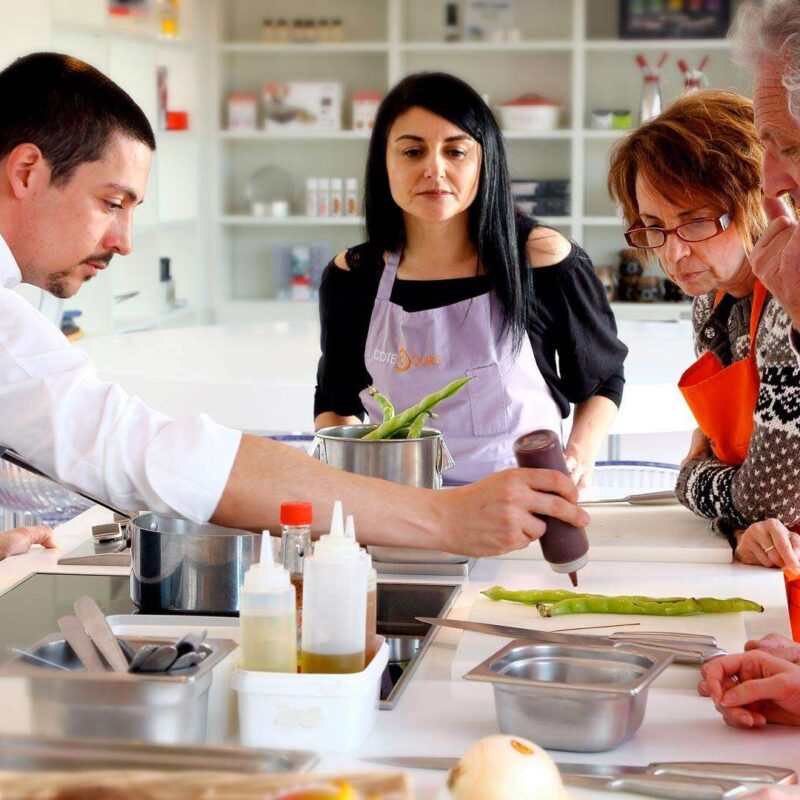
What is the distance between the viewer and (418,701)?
4.40 feet

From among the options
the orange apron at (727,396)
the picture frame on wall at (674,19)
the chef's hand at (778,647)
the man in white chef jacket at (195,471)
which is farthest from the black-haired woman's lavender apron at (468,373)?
the picture frame on wall at (674,19)

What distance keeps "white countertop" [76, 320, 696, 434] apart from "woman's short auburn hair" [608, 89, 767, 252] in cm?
119

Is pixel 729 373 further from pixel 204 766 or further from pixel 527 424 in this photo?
pixel 204 766

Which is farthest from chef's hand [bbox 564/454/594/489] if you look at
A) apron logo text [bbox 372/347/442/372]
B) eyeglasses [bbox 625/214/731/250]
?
eyeglasses [bbox 625/214/731/250]

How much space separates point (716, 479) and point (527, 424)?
631 mm

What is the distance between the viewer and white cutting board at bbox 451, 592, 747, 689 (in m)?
1.42

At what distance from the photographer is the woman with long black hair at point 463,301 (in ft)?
8.55

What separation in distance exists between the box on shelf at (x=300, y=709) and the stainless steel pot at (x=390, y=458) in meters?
0.67

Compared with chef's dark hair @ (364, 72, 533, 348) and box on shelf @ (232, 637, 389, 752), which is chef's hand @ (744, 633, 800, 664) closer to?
box on shelf @ (232, 637, 389, 752)

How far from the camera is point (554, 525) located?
1486 mm

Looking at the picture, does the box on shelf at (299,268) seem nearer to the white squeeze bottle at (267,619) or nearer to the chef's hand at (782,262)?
the chef's hand at (782,262)

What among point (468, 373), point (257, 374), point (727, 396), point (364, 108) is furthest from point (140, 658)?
point (364, 108)

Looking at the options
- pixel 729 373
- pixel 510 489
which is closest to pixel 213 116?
pixel 729 373

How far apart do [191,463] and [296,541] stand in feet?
0.77
